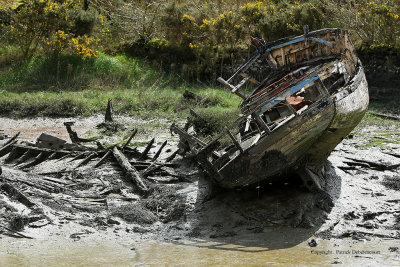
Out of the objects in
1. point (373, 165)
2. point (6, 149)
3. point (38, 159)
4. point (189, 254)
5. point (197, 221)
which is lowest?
point (189, 254)

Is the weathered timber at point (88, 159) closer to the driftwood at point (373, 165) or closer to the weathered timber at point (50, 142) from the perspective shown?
the weathered timber at point (50, 142)

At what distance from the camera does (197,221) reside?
10.5 meters

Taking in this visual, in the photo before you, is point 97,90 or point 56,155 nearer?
point 56,155

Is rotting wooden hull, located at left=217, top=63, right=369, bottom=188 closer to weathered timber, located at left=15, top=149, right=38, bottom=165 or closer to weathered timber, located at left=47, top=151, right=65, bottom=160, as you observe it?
weathered timber, located at left=47, top=151, right=65, bottom=160

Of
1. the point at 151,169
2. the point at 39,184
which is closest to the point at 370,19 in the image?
the point at 151,169

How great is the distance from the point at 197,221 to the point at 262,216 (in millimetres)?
1152

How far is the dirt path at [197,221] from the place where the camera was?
888 centimetres

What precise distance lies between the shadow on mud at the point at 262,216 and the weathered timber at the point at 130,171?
4.01 feet

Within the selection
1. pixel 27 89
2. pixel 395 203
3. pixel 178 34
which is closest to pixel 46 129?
pixel 27 89

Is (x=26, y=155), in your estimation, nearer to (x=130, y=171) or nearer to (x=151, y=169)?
(x=130, y=171)

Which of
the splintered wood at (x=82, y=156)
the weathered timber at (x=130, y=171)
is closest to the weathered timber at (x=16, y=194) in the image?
the splintered wood at (x=82, y=156)

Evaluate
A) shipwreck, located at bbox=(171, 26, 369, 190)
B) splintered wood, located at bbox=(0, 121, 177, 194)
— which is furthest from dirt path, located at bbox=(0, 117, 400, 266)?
shipwreck, located at bbox=(171, 26, 369, 190)

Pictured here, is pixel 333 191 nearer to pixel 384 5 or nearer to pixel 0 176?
pixel 0 176

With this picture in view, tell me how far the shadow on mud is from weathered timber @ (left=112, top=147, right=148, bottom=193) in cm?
122
